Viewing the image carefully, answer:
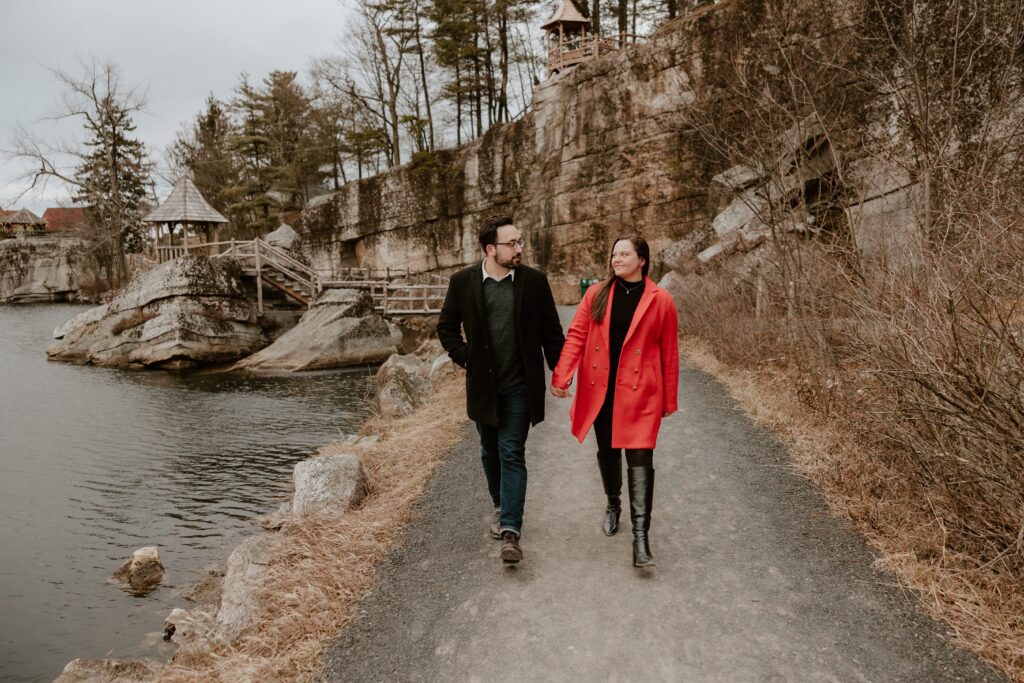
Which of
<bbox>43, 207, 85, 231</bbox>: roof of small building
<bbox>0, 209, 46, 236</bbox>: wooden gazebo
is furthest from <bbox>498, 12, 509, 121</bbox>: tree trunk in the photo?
<bbox>0, 209, 46, 236</bbox>: wooden gazebo

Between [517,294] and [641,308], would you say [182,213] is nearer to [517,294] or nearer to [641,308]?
[517,294]

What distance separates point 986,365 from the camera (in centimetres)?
345

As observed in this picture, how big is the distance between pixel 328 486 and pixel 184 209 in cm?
2661

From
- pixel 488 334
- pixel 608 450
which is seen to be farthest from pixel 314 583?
pixel 608 450

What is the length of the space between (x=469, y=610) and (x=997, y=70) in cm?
896

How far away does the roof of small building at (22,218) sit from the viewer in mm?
57562

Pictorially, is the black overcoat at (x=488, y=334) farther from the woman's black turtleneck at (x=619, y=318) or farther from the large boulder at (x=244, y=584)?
the large boulder at (x=244, y=584)

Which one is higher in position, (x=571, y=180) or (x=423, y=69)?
→ (x=423, y=69)

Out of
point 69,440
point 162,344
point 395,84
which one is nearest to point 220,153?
point 395,84

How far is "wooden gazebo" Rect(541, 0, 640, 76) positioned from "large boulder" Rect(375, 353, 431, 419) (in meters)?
19.7

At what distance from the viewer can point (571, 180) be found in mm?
25688

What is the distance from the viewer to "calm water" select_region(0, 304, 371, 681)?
6.20 meters

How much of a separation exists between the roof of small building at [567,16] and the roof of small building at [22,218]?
54471 mm

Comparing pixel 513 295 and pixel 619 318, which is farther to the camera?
pixel 513 295
